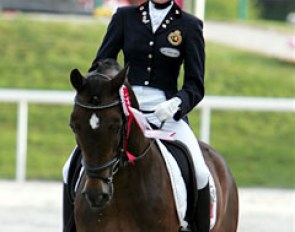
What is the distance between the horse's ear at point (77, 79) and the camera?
5.07m

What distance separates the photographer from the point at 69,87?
19.5 metres

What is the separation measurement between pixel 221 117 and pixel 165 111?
43.6 ft

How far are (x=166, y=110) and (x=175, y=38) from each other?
536mm

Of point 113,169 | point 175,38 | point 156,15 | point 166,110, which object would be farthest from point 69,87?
point 113,169

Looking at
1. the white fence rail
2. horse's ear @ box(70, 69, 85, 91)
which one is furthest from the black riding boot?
the white fence rail

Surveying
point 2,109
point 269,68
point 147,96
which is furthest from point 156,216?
point 269,68

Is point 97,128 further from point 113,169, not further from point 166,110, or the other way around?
point 166,110

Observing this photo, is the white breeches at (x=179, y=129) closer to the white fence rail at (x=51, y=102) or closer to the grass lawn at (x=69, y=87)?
the white fence rail at (x=51, y=102)

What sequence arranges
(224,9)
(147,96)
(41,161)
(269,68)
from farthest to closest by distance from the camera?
(224,9), (269,68), (41,161), (147,96)

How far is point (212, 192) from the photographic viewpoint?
6.59 m

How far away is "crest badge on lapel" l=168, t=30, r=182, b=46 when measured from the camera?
20.2ft

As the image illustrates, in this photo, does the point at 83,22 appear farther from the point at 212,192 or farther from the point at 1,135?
the point at 212,192

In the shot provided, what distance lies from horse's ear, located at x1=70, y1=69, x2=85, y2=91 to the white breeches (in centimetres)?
104

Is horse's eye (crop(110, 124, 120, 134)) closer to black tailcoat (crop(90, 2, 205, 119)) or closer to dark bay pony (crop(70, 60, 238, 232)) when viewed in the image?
dark bay pony (crop(70, 60, 238, 232))
